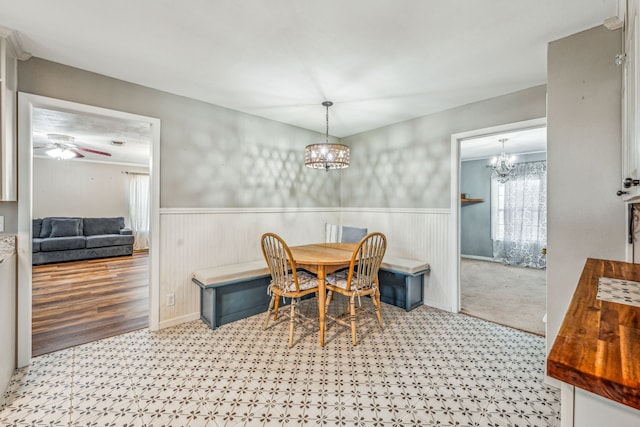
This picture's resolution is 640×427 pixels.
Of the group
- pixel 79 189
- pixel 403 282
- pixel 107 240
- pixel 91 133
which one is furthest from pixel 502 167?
pixel 79 189

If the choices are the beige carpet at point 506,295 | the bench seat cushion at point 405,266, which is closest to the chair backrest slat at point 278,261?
the bench seat cushion at point 405,266

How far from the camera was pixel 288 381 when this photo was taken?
1942mm

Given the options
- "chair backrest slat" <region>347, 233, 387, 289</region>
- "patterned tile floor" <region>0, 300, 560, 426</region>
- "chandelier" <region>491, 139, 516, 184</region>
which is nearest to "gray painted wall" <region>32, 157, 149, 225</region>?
"patterned tile floor" <region>0, 300, 560, 426</region>

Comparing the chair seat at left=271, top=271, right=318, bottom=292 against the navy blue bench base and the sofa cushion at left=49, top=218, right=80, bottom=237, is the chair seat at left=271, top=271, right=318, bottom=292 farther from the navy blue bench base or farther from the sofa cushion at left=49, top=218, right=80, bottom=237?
the sofa cushion at left=49, top=218, right=80, bottom=237

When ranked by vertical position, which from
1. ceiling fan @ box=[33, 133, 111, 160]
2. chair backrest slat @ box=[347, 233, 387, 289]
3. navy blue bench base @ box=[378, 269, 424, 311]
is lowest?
navy blue bench base @ box=[378, 269, 424, 311]

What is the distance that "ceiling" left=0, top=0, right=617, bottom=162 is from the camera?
1.68 m

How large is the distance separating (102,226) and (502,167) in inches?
353

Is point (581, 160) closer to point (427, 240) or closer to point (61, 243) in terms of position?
point (427, 240)

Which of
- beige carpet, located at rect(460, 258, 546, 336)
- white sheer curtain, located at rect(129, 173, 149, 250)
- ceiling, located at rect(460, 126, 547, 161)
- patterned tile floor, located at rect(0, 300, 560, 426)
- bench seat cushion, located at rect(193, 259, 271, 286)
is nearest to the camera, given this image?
patterned tile floor, located at rect(0, 300, 560, 426)

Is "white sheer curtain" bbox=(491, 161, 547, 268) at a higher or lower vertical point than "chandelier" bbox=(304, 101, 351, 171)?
lower

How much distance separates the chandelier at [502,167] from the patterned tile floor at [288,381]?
12.0ft

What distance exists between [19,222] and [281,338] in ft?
7.33

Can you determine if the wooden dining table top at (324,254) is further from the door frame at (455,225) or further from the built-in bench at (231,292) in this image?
the door frame at (455,225)

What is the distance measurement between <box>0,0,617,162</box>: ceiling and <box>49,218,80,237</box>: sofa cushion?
215 inches
